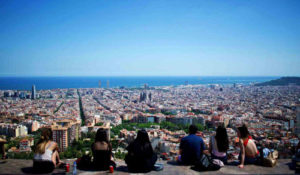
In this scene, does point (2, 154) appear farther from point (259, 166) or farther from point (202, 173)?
point (259, 166)

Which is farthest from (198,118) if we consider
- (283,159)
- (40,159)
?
(40,159)

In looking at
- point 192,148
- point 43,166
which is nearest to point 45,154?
point 43,166

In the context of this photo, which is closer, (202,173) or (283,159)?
(202,173)

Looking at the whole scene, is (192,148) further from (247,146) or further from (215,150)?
(247,146)

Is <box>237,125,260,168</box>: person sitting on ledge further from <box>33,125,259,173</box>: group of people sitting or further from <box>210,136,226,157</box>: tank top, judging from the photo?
<box>210,136,226,157</box>: tank top

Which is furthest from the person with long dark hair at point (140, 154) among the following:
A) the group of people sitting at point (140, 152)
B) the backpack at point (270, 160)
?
the backpack at point (270, 160)

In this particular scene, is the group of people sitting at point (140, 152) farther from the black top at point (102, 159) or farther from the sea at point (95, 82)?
the sea at point (95, 82)
